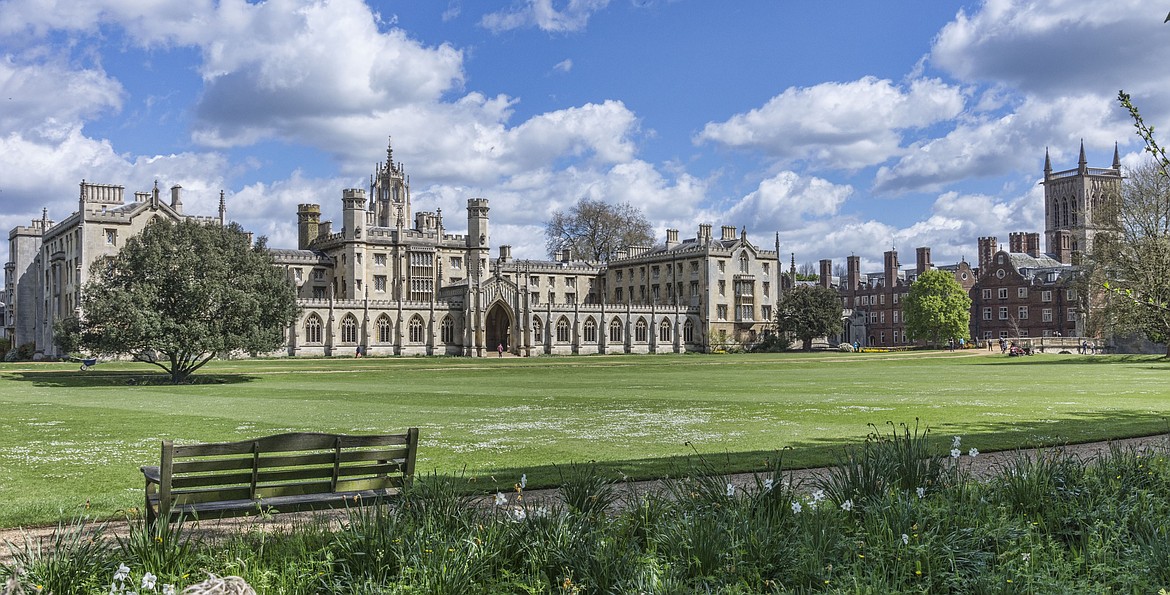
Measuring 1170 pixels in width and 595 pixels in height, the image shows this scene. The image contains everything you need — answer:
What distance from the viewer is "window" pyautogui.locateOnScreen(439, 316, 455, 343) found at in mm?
85312

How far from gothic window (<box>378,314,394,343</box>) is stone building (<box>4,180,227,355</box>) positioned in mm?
16093

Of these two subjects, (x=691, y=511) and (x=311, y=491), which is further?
(x=311, y=491)

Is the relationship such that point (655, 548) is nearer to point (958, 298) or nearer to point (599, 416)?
point (599, 416)

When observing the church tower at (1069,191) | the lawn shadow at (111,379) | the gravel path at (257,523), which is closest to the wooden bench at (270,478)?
the gravel path at (257,523)

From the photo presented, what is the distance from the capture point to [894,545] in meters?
7.11

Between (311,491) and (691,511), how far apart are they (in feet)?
12.6

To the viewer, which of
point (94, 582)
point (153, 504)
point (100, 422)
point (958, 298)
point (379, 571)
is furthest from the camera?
point (958, 298)

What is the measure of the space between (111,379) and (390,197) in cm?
7546

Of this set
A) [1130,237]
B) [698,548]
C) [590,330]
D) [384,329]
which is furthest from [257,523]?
[590,330]

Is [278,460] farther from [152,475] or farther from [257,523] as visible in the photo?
[152,475]

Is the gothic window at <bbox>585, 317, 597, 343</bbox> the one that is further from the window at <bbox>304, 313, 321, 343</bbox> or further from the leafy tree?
the leafy tree

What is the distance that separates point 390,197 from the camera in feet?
377

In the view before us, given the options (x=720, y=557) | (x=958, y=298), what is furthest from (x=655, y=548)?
(x=958, y=298)

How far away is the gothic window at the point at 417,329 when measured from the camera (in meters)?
83.6
